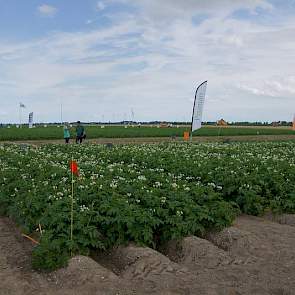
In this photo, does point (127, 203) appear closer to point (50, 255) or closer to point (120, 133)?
point (50, 255)

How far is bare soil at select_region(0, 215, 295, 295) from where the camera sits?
521 centimetres

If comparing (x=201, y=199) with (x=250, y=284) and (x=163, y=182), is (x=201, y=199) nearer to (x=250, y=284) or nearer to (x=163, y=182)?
(x=163, y=182)

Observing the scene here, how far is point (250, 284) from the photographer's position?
17.5 ft

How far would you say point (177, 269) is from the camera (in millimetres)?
5707

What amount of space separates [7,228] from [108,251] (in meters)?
2.84

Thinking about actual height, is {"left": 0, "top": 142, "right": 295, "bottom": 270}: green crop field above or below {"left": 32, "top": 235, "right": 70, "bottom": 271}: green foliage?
above

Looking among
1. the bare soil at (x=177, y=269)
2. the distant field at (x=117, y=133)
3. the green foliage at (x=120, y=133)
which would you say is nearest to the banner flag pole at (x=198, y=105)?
the green foliage at (x=120, y=133)

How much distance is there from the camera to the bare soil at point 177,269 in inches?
205

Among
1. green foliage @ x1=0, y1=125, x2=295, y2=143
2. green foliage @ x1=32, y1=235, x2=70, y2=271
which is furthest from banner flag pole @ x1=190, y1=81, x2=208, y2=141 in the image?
green foliage @ x1=32, y1=235, x2=70, y2=271

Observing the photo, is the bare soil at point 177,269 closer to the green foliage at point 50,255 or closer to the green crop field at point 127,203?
the green foliage at point 50,255

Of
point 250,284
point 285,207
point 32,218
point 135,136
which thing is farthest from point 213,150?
point 135,136

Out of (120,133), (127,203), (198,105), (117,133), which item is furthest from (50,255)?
(117,133)

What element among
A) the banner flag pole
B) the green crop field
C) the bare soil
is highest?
the banner flag pole

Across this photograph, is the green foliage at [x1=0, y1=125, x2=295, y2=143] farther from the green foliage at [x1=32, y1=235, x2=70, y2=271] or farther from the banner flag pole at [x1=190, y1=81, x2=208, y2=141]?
→ the green foliage at [x1=32, y1=235, x2=70, y2=271]
